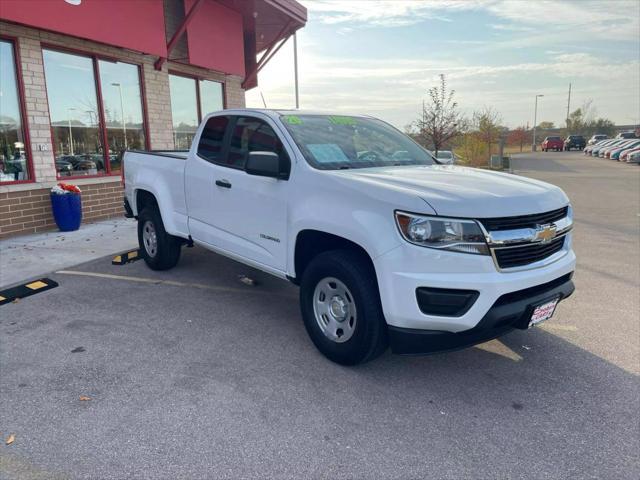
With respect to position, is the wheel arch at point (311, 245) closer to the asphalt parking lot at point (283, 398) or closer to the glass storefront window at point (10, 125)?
the asphalt parking lot at point (283, 398)

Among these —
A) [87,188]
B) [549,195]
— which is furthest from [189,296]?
[87,188]

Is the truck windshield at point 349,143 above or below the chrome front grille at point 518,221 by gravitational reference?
above

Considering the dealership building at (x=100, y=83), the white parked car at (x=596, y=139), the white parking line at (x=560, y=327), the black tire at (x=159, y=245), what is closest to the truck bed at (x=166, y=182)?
the black tire at (x=159, y=245)

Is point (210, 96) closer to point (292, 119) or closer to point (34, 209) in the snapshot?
point (34, 209)

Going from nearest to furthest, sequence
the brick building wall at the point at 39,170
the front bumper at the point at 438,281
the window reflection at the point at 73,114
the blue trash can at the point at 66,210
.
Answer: the front bumper at the point at 438,281 → the brick building wall at the point at 39,170 → the blue trash can at the point at 66,210 → the window reflection at the point at 73,114

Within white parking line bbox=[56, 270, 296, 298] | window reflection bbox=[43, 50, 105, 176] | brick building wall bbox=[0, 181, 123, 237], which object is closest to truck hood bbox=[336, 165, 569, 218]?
white parking line bbox=[56, 270, 296, 298]

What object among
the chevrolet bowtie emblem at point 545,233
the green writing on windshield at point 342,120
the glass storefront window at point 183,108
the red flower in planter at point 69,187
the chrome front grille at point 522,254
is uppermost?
the glass storefront window at point 183,108

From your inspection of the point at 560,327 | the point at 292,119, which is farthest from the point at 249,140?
the point at 560,327

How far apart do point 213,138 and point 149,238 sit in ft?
6.24

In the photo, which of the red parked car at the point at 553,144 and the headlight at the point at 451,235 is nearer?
the headlight at the point at 451,235

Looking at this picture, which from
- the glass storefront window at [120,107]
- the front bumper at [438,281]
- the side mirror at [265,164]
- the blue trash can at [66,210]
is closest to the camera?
the front bumper at [438,281]

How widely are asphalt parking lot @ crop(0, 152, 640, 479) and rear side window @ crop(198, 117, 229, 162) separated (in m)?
1.57

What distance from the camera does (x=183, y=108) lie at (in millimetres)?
12883

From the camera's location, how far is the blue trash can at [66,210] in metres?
8.88
